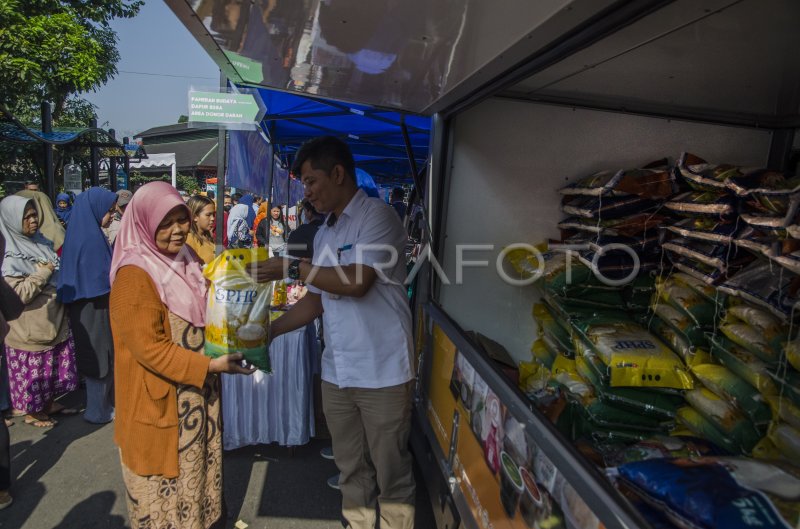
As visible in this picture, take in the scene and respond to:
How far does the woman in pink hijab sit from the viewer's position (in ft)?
5.78

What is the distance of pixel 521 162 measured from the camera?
2.79 m

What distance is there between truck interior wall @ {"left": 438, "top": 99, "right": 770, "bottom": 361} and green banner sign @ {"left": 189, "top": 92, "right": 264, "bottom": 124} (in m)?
2.43

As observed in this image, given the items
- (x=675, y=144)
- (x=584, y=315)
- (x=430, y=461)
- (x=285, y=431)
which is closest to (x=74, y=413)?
(x=285, y=431)

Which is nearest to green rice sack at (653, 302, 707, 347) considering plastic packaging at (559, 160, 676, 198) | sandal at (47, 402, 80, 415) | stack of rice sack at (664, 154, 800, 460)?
stack of rice sack at (664, 154, 800, 460)

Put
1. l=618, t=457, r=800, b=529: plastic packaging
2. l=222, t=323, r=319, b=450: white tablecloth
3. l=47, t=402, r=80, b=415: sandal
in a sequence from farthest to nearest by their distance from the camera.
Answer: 1. l=47, t=402, r=80, b=415: sandal
2. l=222, t=323, r=319, b=450: white tablecloth
3. l=618, t=457, r=800, b=529: plastic packaging

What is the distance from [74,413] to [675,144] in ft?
17.2

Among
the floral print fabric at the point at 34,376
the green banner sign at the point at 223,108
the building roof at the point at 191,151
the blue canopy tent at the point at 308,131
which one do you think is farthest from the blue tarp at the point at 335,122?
the building roof at the point at 191,151

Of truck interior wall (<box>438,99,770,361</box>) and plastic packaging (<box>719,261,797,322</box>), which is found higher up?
truck interior wall (<box>438,99,770,361</box>)

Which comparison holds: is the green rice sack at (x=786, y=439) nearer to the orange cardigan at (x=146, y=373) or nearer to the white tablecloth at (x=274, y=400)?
the orange cardigan at (x=146, y=373)

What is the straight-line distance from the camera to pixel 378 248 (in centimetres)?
211

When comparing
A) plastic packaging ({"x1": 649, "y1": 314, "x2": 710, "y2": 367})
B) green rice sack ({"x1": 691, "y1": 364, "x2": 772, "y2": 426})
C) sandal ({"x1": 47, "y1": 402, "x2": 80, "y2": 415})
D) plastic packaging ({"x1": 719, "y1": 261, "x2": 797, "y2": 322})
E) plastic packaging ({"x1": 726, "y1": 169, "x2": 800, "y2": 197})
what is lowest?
sandal ({"x1": 47, "y1": 402, "x2": 80, "y2": 415})

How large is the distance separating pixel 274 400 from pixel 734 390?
9.49ft

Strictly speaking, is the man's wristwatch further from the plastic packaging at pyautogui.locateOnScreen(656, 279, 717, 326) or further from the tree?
the tree

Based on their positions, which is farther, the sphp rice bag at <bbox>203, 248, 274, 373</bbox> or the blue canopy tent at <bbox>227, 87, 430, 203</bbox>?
the blue canopy tent at <bbox>227, 87, 430, 203</bbox>
